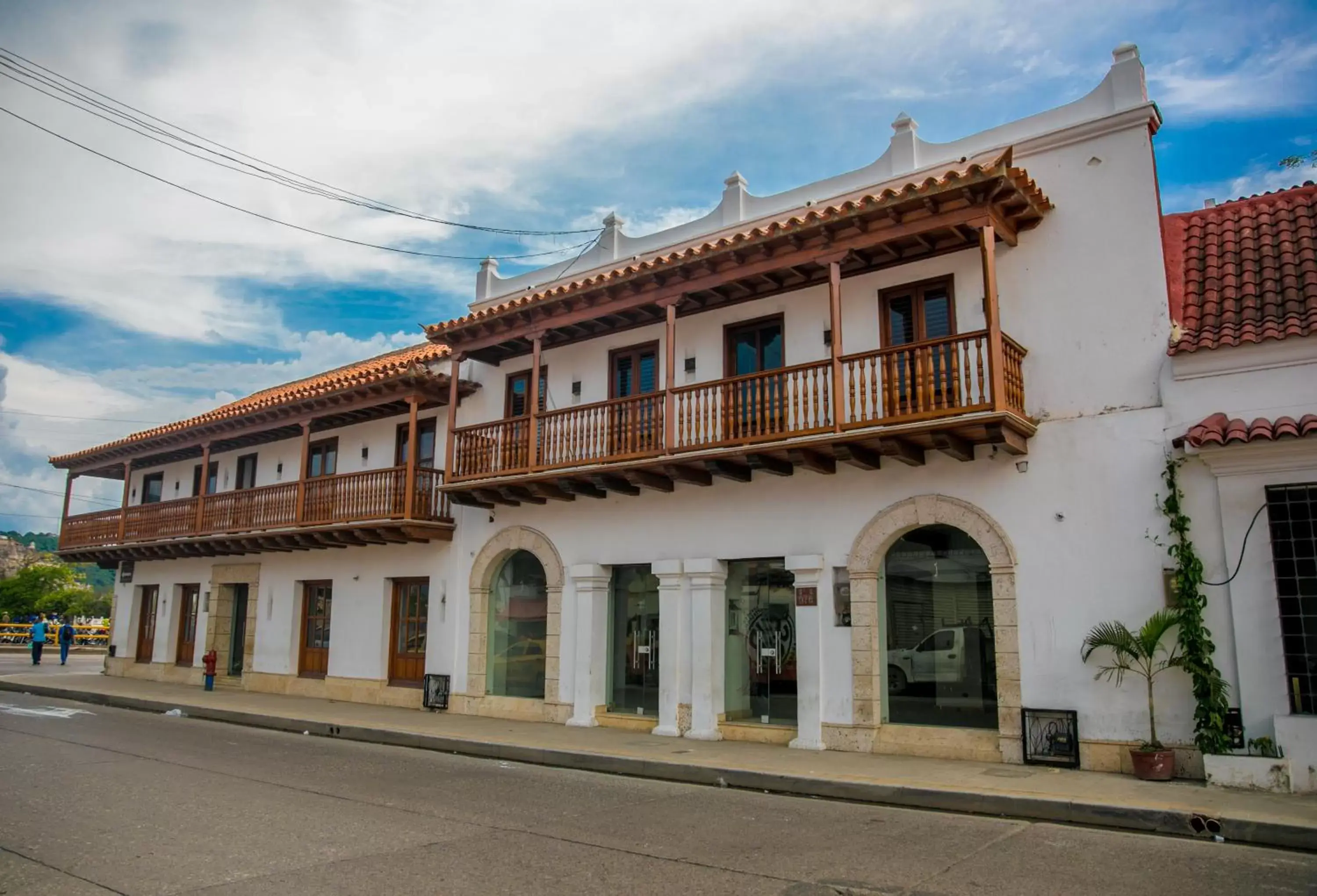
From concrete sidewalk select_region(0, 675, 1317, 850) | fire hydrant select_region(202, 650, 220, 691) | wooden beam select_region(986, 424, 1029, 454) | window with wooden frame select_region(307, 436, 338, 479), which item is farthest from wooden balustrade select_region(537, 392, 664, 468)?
fire hydrant select_region(202, 650, 220, 691)

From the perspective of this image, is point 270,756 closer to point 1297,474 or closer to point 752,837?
point 752,837

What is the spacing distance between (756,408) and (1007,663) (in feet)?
14.2

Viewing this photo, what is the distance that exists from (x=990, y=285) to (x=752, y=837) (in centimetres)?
648

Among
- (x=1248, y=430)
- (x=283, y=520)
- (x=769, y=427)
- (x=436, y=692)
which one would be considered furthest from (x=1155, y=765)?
(x=283, y=520)

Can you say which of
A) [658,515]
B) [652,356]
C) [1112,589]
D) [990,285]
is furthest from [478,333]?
[1112,589]

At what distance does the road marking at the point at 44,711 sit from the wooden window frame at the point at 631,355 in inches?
427

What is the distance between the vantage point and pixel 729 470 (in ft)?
41.5

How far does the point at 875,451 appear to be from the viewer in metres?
11.4

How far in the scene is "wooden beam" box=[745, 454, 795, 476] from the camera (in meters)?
12.0

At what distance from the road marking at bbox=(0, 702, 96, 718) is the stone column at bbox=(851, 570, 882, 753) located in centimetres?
1328

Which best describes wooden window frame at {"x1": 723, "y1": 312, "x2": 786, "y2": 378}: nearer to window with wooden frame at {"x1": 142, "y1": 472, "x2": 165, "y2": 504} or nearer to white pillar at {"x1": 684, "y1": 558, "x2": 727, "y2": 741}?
white pillar at {"x1": 684, "y1": 558, "x2": 727, "y2": 741}

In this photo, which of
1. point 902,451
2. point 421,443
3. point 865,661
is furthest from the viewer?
point 421,443

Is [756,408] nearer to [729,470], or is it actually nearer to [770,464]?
[770,464]

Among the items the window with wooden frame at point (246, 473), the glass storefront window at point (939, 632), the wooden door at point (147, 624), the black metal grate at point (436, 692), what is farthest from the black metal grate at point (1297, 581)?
the wooden door at point (147, 624)
